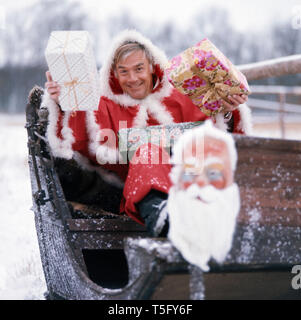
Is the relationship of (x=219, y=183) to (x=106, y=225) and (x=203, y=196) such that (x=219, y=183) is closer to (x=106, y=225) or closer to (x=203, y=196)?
(x=203, y=196)

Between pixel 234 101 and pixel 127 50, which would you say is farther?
pixel 127 50

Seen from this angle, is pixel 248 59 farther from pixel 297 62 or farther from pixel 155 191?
pixel 155 191

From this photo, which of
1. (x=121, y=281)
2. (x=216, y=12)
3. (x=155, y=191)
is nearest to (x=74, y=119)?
(x=155, y=191)

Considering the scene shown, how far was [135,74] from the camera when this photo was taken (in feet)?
7.55

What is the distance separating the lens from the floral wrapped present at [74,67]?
62.7 inches

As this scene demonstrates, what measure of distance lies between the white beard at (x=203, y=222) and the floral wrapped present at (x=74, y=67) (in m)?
0.67

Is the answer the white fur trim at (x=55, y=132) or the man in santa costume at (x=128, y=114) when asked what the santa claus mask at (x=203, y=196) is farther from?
the white fur trim at (x=55, y=132)

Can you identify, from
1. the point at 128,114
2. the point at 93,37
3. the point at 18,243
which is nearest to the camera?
the point at 128,114

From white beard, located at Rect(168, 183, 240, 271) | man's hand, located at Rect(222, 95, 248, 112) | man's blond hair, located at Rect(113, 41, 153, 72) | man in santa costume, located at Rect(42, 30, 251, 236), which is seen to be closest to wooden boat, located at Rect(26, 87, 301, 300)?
white beard, located at Rect(168, 183, 240, 271)

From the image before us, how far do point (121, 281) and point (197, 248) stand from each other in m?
1.17

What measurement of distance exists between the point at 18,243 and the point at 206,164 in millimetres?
2646

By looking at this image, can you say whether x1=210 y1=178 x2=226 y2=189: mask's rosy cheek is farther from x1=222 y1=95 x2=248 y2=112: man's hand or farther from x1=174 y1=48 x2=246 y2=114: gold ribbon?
x1=222 y1=95 x2=248 y2=112: man's hand

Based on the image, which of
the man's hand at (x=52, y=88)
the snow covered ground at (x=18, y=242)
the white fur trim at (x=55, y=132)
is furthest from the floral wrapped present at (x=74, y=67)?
the snow covered ground at (x=18, y=242)

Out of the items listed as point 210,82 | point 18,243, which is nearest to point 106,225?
point 210,82
